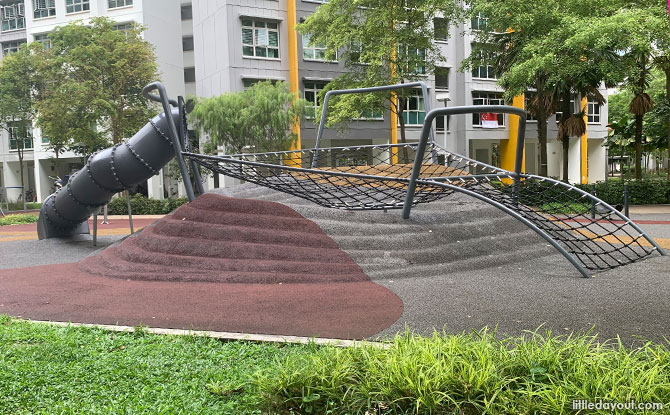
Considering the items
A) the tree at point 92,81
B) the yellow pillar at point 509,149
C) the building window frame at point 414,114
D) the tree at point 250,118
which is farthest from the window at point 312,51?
the yellow pillar at point 509,149

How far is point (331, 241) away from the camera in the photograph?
654cm

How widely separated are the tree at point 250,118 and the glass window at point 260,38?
5303mm

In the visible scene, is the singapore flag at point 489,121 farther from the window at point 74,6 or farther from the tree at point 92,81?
the window at point 74,6

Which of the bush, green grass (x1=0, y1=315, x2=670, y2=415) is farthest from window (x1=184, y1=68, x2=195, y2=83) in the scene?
the bush

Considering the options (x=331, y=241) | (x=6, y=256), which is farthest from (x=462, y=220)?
(x=6, y=256)

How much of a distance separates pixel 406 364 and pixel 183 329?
83.1 inches

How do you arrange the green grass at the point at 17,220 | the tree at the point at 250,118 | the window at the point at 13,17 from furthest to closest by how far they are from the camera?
the window at the point at 13,17 < the tree at the point at 250,118 < the green grass at the point at 17,220

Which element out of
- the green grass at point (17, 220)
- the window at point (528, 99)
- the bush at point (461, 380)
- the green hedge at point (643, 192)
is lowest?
the green grass at point (17, 220)

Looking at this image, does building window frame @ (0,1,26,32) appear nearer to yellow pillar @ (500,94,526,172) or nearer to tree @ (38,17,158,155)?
tree @ (38,17,158,155)

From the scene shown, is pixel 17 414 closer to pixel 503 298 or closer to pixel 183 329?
pixel 183 329

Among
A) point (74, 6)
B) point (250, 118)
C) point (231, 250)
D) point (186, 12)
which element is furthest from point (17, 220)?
point (186, 12)

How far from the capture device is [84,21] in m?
29.3

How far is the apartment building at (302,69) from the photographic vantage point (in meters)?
25.2

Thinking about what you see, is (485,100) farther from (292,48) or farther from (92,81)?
(92,81)
